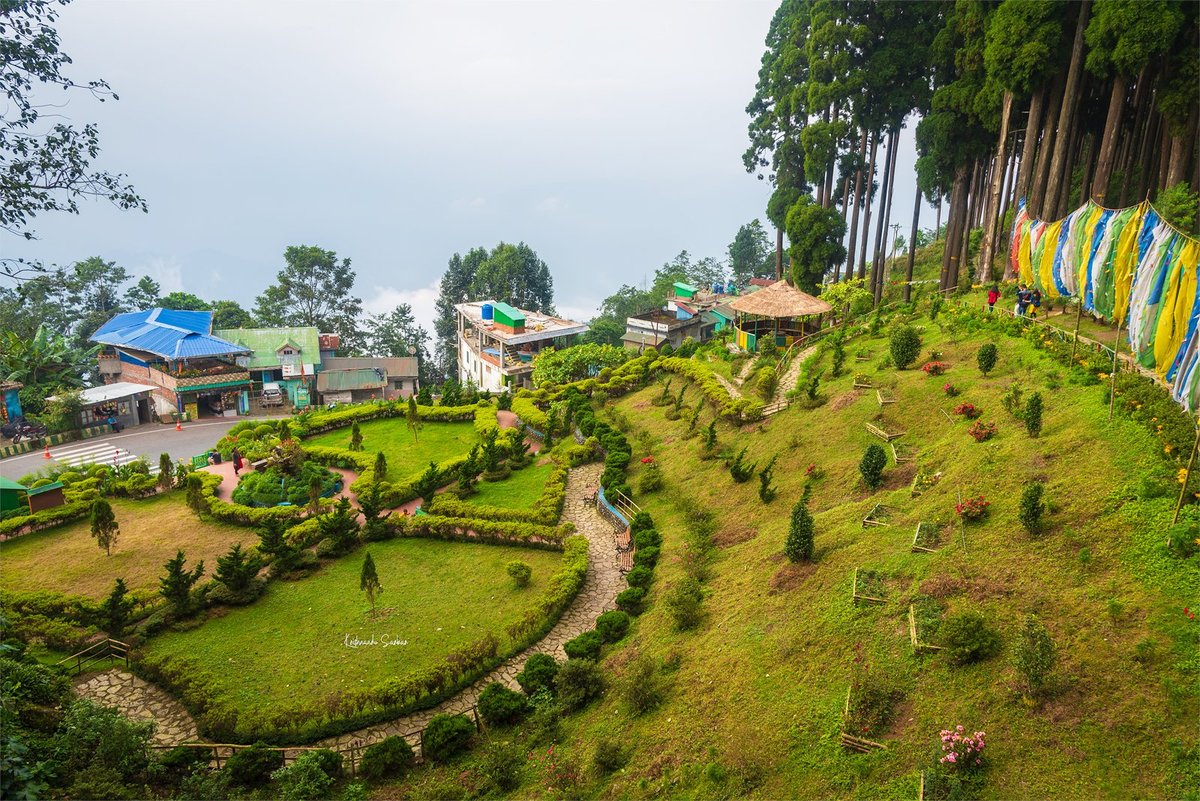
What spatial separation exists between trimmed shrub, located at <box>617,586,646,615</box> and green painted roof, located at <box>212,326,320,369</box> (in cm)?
3729

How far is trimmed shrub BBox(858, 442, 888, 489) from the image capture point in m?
15.9

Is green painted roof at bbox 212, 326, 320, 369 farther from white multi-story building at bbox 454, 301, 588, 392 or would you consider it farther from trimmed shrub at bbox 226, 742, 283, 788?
trimmed shrub at bbox 226, 742, 283, 788

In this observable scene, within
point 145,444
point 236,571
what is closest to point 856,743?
point 236,571

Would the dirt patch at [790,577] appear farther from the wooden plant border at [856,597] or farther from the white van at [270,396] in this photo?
the white van at [270,396]

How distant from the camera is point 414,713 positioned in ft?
43.9

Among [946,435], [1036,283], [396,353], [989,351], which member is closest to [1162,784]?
[946,435]

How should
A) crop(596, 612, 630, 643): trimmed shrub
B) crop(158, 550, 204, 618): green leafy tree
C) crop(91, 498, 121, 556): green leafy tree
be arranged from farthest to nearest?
crop(91, 498, 121, 556): green leafy tree → crop(158, 550, 204, 618): green leafy tree → crop(596, 612, 630, 643): trimmed shrub

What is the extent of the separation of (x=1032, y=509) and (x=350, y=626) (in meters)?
14.8

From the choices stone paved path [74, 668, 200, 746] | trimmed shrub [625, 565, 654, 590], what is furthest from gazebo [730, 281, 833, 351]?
stone paved path [74, 668, 200, 746]

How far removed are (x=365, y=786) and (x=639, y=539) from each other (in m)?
9.14

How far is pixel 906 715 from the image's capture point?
9633mm

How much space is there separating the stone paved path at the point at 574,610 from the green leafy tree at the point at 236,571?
627cm

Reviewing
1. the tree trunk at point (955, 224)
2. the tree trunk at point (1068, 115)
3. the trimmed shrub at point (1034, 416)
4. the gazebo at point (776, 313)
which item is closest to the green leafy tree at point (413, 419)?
the gazebo at point (776, 313)

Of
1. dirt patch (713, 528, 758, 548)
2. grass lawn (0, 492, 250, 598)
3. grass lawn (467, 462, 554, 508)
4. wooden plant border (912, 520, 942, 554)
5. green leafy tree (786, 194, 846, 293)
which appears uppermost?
green leafy tree (786, 194, 846, 293)
